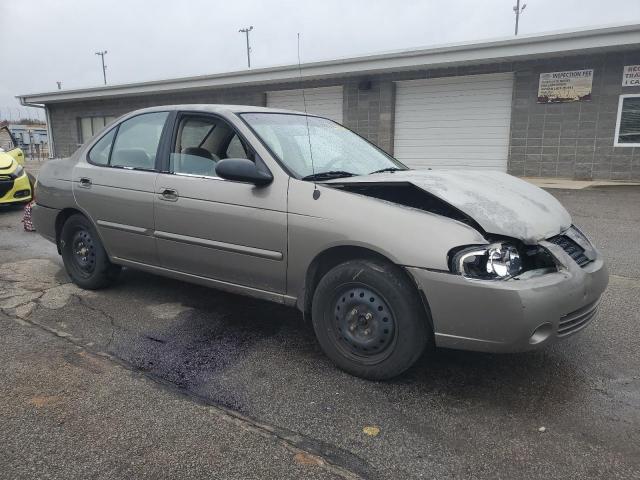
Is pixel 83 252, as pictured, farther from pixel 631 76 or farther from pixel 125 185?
pixel 631 76

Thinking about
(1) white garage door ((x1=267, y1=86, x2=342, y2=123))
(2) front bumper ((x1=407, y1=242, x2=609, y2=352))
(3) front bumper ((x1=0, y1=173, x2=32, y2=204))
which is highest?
(1) white garage door ((x1=267, y1=86, x2=342, y2=123))

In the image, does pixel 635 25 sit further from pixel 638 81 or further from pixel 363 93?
pixel 363 93

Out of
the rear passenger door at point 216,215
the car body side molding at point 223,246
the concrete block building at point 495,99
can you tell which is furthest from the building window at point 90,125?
the car body side molding at point 223,246

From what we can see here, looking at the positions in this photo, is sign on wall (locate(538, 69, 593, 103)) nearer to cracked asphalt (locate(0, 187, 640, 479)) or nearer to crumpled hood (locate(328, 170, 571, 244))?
cracked asphalt (locate(0, 187, 640, 479))

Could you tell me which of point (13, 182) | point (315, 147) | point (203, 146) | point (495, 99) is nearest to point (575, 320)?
point (315, 147)

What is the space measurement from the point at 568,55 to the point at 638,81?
5.27 ft

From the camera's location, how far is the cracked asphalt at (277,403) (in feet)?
7.41

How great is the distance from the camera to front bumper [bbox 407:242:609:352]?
2.54 m

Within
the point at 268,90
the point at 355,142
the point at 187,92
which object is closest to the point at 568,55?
the point at 268,90

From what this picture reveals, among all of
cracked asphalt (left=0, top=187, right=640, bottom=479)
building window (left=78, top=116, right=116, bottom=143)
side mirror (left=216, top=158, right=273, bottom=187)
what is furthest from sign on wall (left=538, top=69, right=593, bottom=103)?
building window (left=78, top=116, right=116, bottom=143)

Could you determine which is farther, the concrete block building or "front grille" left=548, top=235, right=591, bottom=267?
the concrete block building

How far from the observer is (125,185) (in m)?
4.15

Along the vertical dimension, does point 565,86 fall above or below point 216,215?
above

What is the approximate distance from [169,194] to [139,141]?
0.76 meters
